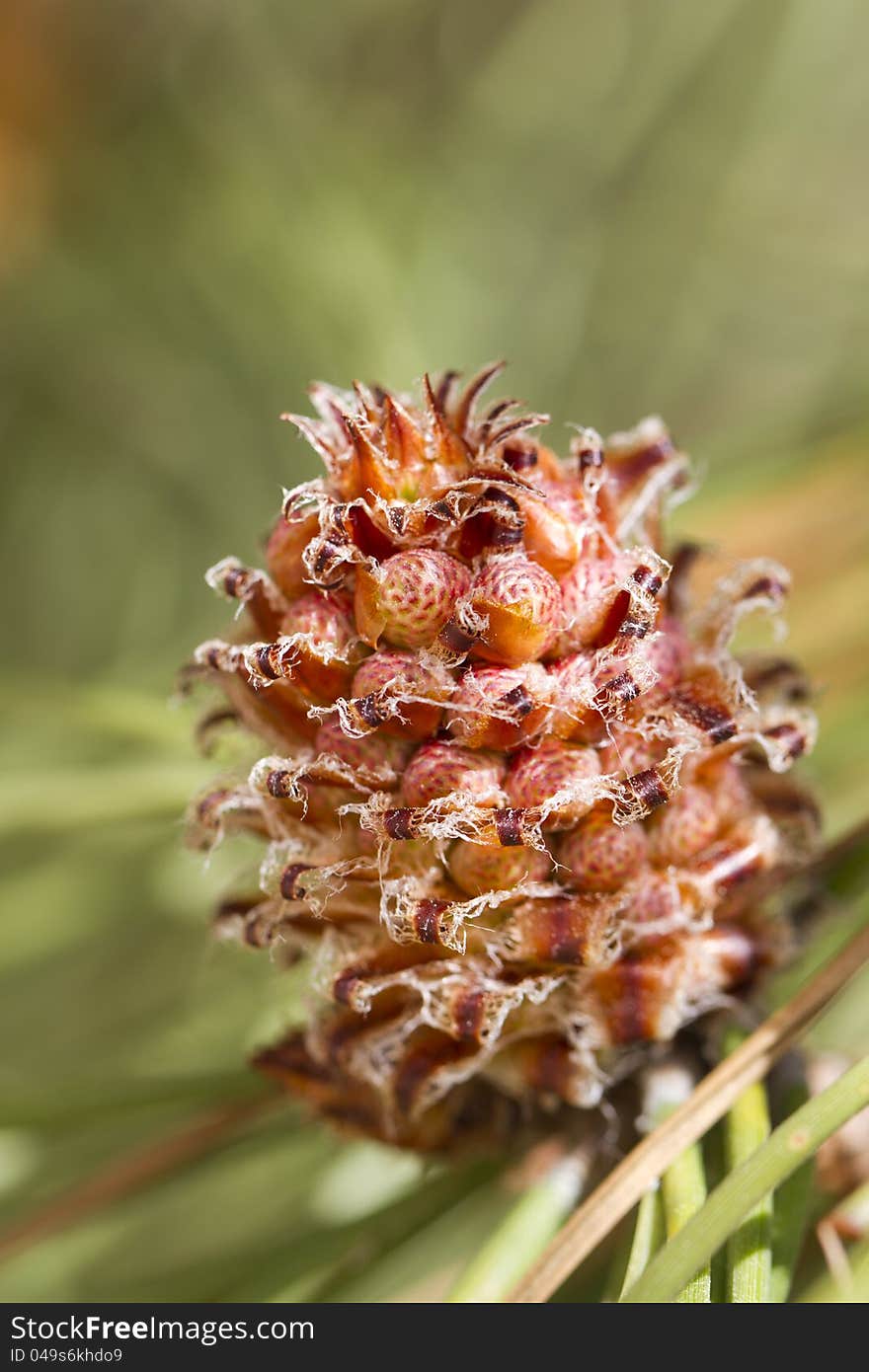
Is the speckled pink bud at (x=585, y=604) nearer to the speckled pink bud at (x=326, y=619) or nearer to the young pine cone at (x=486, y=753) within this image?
the young pine cone at (x=486, y=753)

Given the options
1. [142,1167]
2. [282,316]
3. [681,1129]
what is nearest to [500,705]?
[681,1129]

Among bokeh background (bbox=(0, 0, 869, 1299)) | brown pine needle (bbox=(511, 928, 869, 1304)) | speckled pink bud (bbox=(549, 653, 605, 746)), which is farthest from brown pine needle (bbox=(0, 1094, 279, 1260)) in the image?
speckled pink bud (bbox=(549, 653, 605, 746))

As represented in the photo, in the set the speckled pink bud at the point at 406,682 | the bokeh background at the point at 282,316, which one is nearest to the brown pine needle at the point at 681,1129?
the speckled pink bud at the point at 406,682

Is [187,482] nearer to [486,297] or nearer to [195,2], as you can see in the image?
[486,297]

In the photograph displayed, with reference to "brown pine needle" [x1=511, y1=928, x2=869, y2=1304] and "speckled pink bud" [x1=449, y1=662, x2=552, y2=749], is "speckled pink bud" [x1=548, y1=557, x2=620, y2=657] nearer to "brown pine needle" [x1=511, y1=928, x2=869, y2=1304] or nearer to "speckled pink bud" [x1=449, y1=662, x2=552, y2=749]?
"speckled pink bud" [x1=449, y1=662, x2=552, y2=749]

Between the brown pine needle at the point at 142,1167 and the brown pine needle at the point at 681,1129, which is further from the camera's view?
the brown pine needle at the point at 142,1167

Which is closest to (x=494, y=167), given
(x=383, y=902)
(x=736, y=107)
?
(x=736, y=107)

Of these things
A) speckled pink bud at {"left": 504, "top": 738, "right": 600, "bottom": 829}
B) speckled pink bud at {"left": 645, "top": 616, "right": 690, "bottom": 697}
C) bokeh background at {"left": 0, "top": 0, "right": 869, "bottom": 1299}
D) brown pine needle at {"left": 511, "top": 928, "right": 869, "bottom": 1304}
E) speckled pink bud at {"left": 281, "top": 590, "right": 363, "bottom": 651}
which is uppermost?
bokeh background at {"left": 0, "top": 0, "right": 869, "bottom": 1299}
